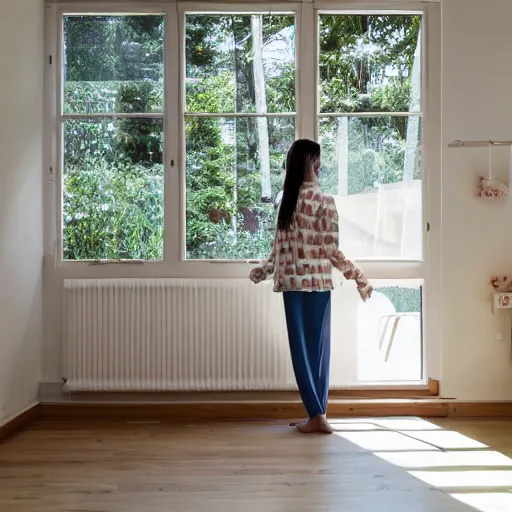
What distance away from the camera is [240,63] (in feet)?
12.9

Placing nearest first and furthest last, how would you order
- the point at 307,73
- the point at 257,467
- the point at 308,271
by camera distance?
the point at 257,467, the point at 308,271, the point at 307,73

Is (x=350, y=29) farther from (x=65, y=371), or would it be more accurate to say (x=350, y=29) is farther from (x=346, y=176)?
(x=65, y=371)

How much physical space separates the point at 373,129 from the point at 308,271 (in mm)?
1056

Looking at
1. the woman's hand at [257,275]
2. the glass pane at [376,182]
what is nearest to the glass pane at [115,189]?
the woman's hand at [257,275]

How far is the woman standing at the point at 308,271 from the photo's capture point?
3.43 meters

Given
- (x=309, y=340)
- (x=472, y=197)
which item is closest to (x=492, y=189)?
(x=472, y=197)

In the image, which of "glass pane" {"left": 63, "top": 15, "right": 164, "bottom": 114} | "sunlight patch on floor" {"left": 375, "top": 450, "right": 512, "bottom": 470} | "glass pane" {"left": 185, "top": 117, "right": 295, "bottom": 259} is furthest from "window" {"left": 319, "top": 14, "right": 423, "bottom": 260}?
"sunlight patch on floor" {"left": 375, "top": 450, "right": 512, "bottom": 470}

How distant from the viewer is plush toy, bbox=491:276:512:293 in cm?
382

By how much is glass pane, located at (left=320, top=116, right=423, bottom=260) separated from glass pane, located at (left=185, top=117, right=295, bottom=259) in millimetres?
298

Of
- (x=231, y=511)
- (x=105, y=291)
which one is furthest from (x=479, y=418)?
(x=105, y=291)

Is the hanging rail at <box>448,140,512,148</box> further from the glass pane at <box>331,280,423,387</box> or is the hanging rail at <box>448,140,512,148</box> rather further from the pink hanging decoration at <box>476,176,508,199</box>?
the glass pane at <box>331,280,423,387</box>

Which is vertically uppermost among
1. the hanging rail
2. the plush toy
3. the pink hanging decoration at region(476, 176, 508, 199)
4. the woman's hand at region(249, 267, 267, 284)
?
the hanging rail

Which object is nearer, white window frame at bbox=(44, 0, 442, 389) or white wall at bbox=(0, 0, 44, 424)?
white wall at bbox=(0, 0, 44, 424)

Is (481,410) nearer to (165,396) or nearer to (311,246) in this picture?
(311,246)
